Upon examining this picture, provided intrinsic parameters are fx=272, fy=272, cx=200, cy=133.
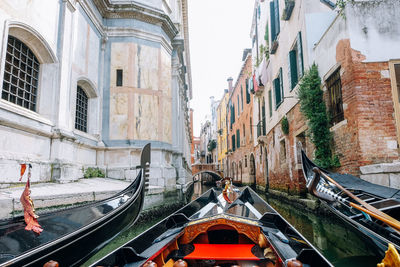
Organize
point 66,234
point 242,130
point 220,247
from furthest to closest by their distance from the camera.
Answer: point 242,130
point 220,247
point 66,234

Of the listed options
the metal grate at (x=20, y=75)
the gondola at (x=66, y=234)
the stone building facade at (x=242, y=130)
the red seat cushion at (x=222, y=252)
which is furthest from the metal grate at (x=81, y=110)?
the stone building facade at (x=242, y=130)

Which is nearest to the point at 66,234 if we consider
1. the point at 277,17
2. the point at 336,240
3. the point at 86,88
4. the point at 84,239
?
the point at 84,239

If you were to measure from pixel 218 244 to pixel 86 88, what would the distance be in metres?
5.36

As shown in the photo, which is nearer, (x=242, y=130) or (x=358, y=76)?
(x=358, y=76)

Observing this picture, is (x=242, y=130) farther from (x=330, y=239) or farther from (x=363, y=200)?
(x=363, y=200)

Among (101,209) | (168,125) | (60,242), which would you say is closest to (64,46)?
(168,125)

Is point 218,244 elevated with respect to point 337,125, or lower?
lower

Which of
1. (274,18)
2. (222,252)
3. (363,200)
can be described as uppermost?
(274,18)

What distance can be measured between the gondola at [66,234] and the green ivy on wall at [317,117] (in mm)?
3308

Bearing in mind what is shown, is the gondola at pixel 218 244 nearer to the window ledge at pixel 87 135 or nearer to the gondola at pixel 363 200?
the gondola at pixel 363 200

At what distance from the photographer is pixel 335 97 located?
4562mm

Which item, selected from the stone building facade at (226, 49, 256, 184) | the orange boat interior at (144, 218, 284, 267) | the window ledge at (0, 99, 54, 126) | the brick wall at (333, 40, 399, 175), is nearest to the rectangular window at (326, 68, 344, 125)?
the brick wall at (333, 40, 399, 175)

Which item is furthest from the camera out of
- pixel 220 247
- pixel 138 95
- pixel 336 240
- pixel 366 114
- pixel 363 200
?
pixel 138 95

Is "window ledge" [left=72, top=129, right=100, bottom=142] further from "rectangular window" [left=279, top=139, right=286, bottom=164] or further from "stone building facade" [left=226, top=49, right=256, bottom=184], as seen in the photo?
"stone building facade" [left=226, top=49, right=256, bottom=184]
